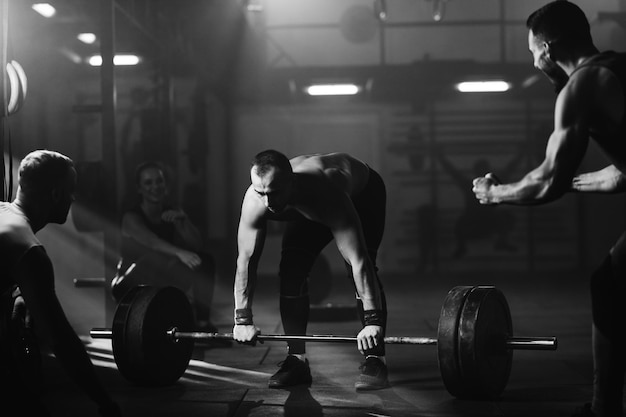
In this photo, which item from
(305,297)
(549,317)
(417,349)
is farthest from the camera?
(549,317)

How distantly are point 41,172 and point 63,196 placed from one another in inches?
3.1

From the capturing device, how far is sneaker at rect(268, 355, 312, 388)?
9.02 feet

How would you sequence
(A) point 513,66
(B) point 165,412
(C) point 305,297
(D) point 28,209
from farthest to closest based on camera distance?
1. (A) point 513,66
2. (C) point 305,297
3. (B) point 165,412
4. (D) point 28,209

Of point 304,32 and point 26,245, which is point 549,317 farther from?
point 304,32

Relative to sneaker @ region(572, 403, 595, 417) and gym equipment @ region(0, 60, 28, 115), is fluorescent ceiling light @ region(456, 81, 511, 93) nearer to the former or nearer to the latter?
gym equipment @ region(0, 60, 28, 115)

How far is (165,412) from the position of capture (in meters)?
2.38

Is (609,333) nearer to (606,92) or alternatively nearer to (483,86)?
(606,92)

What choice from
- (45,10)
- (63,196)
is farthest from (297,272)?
(45,10)

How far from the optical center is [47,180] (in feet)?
Answer: 6.13

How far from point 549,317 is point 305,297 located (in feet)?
8.02

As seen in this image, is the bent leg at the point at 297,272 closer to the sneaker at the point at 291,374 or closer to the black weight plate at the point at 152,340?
the sneaker at the point at 291,374

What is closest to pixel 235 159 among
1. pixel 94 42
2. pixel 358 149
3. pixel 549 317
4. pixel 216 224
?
pixel 216 224

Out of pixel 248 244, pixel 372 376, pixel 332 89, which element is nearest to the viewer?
pixel 248 244

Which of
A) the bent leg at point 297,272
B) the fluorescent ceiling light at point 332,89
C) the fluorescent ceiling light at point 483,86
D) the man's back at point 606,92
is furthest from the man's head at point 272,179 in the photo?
the fluorescent ceiling light at point 483,86
